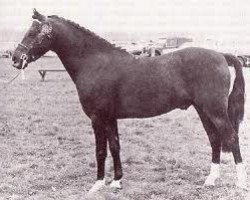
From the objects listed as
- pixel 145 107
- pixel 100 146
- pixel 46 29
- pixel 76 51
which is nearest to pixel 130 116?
pixel 145 107

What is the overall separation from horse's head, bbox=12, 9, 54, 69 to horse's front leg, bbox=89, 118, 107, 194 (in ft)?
4.32

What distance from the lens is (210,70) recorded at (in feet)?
19.8

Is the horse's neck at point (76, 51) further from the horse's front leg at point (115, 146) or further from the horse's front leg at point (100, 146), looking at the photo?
the horse's front leg at point (115, 146)

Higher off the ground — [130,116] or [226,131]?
[130,116]

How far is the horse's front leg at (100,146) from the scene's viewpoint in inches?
245

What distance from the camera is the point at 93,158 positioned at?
26.2ft

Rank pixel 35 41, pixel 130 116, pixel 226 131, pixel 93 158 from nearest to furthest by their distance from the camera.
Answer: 1. pixel 226 131
2. pixel 35 41
3. pixel 130 116
4. pixel 93 158

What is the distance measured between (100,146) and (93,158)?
1638mm

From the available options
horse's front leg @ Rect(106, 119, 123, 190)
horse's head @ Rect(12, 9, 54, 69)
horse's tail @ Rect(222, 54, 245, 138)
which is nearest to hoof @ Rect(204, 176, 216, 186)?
horse's tail @ Rect(222, 54, 245, 138)

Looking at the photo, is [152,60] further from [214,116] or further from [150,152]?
[150,152]

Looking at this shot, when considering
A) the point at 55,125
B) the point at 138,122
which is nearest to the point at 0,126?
the point at 55,125

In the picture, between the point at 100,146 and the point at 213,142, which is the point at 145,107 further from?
the point at 213,142

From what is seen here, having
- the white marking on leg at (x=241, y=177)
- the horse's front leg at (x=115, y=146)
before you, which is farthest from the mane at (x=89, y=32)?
the white marking on leg at (x=241, y=177)

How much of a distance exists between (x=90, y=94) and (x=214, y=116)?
1786 mm
